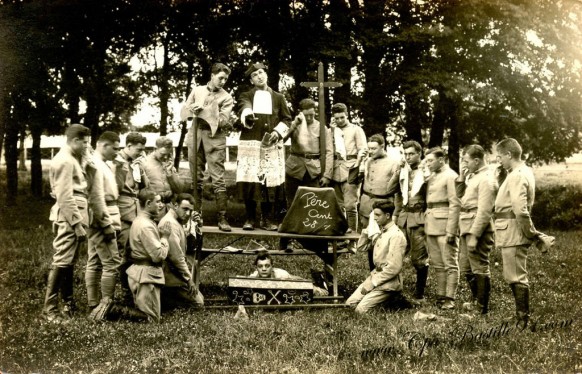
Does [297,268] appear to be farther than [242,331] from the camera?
Yes

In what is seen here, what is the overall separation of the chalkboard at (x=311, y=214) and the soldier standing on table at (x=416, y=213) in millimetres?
1195

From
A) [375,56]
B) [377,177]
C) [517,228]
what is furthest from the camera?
[375,56]

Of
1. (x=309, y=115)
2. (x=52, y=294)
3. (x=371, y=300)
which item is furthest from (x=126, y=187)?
(x=371, y=300)

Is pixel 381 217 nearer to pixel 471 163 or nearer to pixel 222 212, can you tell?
pixel 471 163

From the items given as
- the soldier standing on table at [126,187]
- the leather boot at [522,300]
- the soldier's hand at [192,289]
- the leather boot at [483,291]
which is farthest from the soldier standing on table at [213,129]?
the leather boot at [522,300]

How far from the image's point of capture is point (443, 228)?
8250 mm

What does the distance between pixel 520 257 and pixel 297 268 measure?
551cm

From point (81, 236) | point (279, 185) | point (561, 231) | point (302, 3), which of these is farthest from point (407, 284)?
point (302, 3)

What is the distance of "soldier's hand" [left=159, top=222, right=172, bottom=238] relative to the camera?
7.58 m

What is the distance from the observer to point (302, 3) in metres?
17.6

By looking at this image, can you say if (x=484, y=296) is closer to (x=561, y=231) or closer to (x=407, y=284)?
(x=407, y=284)

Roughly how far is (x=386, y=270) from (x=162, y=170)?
3.82 metres

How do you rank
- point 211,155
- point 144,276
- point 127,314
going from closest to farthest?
1. point 144,276
2. point 127,314
3. point 211,155

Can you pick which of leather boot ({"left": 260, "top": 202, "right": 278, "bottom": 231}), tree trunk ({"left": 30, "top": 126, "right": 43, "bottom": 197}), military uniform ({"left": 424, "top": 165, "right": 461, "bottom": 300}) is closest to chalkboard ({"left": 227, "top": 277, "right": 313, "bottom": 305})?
leather boot ({"left": 260, "top": 202, "right": 278, "bottom": 231})
